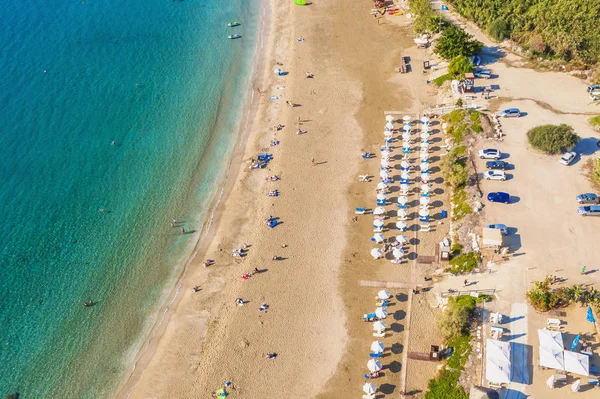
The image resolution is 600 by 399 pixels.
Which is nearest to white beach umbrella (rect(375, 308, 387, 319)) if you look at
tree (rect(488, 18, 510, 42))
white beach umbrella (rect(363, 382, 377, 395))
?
white beach umbrella (rect(363, 382, 377, 395))

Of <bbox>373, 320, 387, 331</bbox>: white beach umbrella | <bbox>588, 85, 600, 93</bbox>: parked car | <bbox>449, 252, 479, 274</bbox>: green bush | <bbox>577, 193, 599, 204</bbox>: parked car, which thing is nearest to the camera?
<bbox>373, 320, 387, 331</bbox>: white beach umbrella

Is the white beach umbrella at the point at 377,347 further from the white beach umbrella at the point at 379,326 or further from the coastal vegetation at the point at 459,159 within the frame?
the coastal vegetation at the point at 459,159

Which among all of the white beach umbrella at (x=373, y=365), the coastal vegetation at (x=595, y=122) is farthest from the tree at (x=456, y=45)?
the white beach umbrella at (x=373, y=365)

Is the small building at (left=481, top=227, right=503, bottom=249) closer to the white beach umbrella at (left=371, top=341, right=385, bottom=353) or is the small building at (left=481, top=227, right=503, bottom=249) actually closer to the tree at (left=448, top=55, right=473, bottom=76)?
the white beach umbrella at (left=371, top=341, right=385, bottom=353)

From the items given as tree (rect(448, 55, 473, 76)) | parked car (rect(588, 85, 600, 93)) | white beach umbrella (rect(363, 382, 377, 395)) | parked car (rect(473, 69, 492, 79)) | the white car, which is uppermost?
tree (rect(448, 55, 473, 76))

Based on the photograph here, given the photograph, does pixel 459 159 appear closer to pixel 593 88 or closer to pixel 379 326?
pixel 593 88

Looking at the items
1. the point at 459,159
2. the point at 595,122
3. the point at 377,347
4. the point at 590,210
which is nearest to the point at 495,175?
the point at 459,159

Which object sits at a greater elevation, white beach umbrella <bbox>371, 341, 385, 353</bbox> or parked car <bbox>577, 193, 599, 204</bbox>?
parked car <bbox>577, 193, 599, 204</bbox>

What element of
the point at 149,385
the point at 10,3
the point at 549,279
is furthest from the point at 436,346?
the point at 10,3
